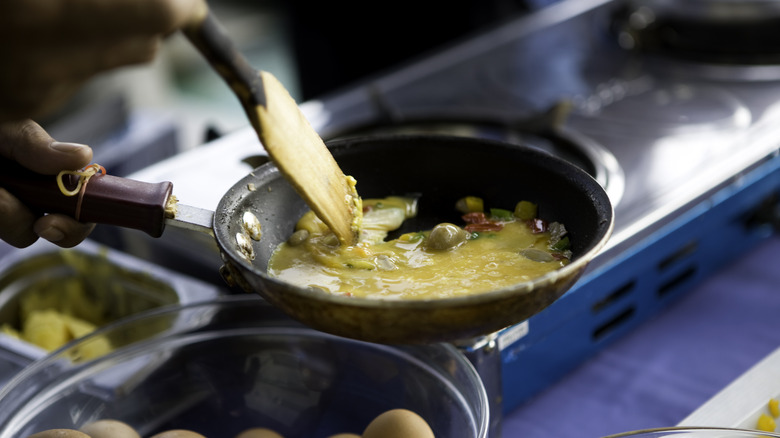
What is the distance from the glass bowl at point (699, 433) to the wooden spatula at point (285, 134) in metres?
0.43

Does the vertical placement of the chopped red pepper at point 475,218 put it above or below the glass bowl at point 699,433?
above

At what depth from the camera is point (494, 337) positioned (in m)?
1.08

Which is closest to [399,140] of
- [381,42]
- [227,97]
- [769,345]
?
[769,345]

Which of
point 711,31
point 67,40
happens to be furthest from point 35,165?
point 711,31

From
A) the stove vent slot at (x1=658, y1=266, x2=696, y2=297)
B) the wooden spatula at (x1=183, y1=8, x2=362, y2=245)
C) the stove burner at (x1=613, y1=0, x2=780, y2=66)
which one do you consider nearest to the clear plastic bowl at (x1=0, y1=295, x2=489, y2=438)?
the wooden spatula at (x1=183, y1=8, x2=362, y2=245)

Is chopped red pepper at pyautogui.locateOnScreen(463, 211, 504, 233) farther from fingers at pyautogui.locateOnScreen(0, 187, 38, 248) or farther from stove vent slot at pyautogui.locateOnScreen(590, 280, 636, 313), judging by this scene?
fingers at pyautogui.locateOnScreen(0, 187, 38, 248)

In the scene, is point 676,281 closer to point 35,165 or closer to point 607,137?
point 607,137

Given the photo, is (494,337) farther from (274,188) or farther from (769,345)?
(769,345)

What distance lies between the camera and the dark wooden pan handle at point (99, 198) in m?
0.89

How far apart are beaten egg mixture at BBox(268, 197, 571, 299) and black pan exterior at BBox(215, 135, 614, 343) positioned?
0.02 metres

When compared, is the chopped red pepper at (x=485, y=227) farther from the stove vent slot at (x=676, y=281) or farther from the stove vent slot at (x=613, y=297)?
the stove vent slot at (x=676, y=281)

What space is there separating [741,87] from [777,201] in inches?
14.1

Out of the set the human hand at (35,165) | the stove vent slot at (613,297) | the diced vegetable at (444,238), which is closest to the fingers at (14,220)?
the human hand at (35,165)

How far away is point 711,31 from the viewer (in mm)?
2143
